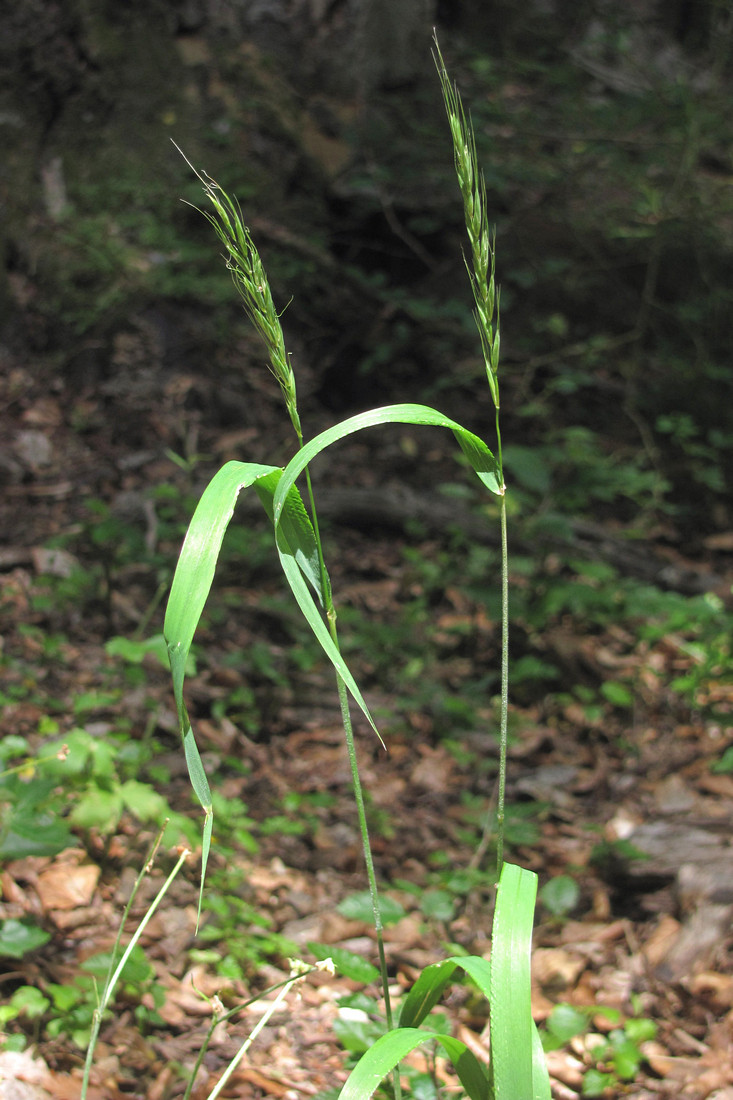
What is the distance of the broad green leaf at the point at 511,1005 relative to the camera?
2.30 feet

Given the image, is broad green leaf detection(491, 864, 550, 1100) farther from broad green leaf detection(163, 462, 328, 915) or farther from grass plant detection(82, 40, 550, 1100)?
broad green leaf detection(163, 462, 328, 915)

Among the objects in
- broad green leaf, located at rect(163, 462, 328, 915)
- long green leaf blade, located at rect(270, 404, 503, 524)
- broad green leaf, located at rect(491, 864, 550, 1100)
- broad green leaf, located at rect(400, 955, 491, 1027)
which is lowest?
broad green leaf, located at rect(400, 955, 491, 1027)

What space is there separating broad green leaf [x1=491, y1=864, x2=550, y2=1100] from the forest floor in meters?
0.47

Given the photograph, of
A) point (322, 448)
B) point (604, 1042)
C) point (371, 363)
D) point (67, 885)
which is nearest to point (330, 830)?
point (67, 885)

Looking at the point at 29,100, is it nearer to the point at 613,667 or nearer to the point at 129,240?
the point at 129,240

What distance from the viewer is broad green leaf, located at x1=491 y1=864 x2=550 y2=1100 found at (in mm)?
701

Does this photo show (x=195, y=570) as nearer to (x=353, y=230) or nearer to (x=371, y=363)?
(x=371, y=363)

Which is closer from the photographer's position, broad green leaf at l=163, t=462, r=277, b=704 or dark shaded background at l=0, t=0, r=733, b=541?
broad green leaf at l=163, t=462, r=277, b=704

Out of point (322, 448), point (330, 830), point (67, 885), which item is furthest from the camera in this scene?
point (330, 830)

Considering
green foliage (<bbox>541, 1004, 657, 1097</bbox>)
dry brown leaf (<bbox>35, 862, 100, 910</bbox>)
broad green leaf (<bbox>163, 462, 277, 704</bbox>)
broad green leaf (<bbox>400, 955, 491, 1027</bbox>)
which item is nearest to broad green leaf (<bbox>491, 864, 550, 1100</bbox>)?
broad green leaf (<bbox>400, 955, 491, 1027</bbox>)

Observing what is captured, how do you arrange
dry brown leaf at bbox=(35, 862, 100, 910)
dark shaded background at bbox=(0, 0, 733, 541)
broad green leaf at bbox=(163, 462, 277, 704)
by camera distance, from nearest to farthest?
1. broad green leaf at bbox=(163, 462, 277, 704)
2. dry brown leaf at bbox=(35, 862, 100, 910)
3. dark shaded background at bbox=(0, 0, 733, 541)

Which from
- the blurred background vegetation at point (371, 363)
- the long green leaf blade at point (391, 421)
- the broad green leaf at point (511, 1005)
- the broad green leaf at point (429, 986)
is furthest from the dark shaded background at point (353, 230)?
the broad green leaf at point (511, 1005)

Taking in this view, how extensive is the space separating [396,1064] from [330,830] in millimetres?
1429

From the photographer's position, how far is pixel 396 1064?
0.73 m
